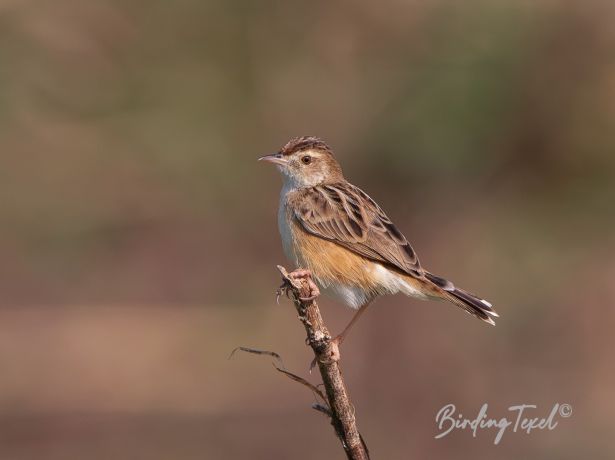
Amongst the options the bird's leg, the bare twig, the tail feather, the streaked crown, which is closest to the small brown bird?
the tail feather

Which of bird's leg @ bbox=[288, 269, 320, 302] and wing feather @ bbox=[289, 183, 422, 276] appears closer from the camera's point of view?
bird's leg @ bbox=[288, 269, 320, 302]

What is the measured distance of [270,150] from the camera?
13688 mm

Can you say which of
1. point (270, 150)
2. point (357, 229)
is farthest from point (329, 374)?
point (270, 150)

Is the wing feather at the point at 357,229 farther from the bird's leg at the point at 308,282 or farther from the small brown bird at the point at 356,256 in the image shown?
the bird's leg at the point at 308,282

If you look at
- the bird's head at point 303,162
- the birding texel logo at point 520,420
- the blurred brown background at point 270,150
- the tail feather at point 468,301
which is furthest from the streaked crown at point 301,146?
the blurred brown background at point 270,150

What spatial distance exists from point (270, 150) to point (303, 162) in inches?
224

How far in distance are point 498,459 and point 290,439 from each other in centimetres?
210

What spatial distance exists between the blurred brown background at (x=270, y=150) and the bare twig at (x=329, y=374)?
6.64 m

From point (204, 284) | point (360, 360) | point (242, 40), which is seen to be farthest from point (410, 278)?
point (242, 40)

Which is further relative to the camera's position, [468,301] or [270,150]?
[270,150]

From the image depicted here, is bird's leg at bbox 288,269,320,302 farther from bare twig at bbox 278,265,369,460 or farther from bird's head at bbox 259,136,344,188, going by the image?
bird's head at bbox 259,136,344,188

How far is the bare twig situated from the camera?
18.1 feet

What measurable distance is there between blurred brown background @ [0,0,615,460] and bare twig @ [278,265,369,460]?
6.64 meters

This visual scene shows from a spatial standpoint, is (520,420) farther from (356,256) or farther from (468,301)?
(356,256)
